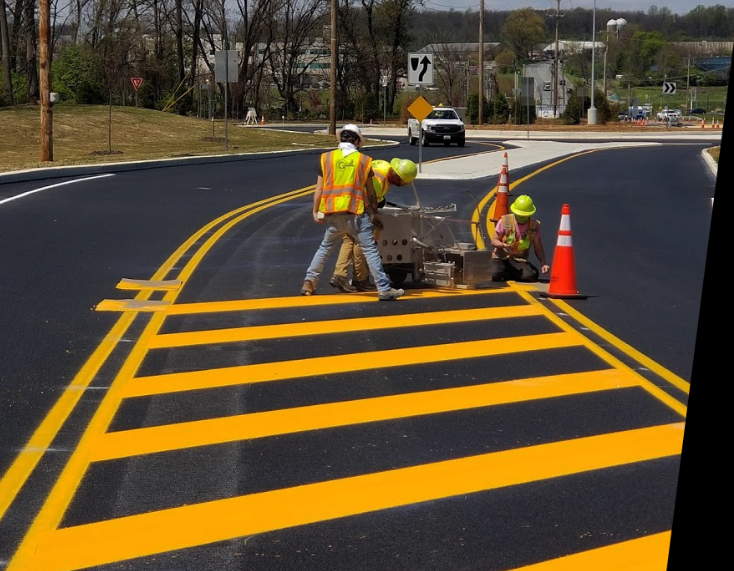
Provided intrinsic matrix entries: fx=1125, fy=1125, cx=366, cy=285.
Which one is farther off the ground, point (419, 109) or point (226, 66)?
point (226, 66)

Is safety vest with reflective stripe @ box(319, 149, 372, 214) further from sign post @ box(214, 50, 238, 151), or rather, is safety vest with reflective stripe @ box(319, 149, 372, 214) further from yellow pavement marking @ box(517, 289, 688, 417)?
sign post @ box(214, 50, 238, 151)

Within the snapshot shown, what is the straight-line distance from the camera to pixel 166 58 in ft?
283

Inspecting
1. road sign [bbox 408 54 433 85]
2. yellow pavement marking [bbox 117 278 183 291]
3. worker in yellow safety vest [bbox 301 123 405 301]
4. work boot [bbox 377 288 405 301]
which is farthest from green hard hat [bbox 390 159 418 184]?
road sign [bbox 408 54 433 85]

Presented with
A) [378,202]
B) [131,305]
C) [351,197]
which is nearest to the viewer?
[131,305]

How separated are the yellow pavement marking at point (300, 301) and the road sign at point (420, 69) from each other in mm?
15765

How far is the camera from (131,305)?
1094 centimetres

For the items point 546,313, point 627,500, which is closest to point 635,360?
point 546,313

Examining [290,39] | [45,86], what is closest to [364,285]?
[45,86]

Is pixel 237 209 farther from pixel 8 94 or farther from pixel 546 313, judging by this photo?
pixel 8 94

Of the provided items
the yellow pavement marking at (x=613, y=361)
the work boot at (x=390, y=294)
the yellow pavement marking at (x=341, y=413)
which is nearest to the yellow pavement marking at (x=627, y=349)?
the yellow pavement marking at (x=613, y=361)

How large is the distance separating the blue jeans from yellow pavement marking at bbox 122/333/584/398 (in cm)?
186

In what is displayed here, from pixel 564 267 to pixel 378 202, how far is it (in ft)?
6.69

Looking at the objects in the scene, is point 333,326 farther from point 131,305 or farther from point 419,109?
point 419,109

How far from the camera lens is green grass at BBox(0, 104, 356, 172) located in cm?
3722
